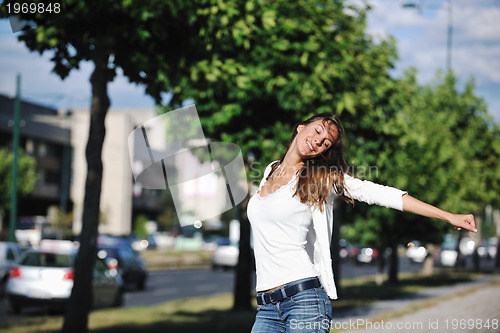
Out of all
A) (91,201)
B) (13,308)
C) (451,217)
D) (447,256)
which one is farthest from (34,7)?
(447,256)

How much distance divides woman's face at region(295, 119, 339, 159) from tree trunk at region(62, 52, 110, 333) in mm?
7297

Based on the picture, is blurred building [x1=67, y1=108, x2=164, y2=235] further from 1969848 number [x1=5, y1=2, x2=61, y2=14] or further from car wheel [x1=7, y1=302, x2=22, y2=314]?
1969848 number [x1=5, y1=2, x2=61, y2=14]

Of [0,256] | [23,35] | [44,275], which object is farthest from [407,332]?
[0,256]

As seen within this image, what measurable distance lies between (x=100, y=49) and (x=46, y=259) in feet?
34.3

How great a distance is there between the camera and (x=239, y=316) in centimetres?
1609

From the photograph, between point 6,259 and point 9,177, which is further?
point 9,177

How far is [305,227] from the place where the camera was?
4.07 m

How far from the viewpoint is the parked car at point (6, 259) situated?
2476 cm

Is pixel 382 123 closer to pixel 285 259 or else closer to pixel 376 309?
pixel 376 309

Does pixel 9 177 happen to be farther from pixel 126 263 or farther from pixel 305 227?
pixel 305 227

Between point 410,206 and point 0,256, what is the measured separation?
911 inches

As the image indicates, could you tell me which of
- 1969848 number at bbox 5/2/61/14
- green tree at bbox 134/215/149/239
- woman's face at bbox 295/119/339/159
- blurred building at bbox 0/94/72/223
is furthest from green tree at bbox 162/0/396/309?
green tree at bbox 134/215/149/239

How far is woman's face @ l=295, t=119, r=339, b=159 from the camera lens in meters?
4.16

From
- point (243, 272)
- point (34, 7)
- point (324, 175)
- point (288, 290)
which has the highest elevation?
point (34, 7)
